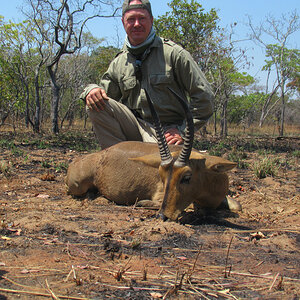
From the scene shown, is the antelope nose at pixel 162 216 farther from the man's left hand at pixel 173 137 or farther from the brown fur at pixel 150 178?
the man's left hand at pixel 173 137

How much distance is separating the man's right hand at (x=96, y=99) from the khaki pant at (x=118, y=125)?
8 centimetres

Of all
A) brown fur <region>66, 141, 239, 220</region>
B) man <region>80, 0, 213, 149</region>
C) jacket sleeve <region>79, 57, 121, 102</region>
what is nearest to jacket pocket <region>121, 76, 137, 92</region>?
man <region>80, 0, 213, 149</region>

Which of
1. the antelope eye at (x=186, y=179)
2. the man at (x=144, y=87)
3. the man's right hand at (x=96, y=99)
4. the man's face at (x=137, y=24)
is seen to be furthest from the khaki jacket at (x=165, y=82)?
the antelope eye at (x=186, y=179)

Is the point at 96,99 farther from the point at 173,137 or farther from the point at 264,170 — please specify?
the point at 264,170

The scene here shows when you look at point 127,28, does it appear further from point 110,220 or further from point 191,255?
point 191,255

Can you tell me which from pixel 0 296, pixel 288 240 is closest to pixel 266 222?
pixel 288 240

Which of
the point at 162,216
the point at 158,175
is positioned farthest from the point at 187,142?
the point at 158,175

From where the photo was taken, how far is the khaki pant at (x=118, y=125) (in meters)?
5.62

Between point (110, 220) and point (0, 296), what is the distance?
1.82m

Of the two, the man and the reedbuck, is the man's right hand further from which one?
the reedbuck

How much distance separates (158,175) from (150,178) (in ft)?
0.38

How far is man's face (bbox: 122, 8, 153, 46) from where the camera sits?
207 inches

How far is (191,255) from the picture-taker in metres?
2.87

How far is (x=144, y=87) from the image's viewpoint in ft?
18.2
